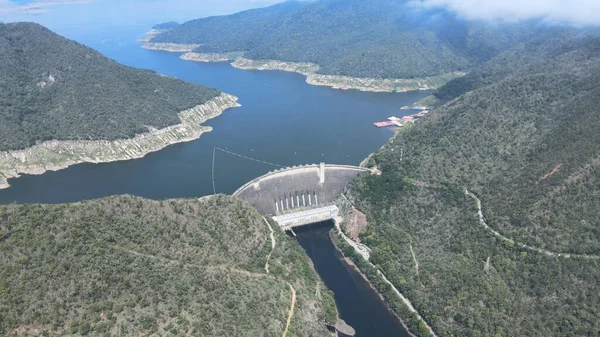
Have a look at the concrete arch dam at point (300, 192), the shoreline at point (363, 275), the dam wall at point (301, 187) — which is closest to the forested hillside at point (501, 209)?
the shoreline at point (363, 275)

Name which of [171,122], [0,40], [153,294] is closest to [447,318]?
[153,294]

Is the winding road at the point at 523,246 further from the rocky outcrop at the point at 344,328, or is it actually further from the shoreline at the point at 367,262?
the rocky outcrop at the point at 344,328

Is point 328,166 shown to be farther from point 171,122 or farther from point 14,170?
point 14,170

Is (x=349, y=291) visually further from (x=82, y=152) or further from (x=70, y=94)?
(x=70, y=94)

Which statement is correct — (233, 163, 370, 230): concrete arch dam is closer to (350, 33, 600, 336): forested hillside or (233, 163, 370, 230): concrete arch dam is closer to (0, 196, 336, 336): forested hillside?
(350, 33, 600, 336): forested hillside

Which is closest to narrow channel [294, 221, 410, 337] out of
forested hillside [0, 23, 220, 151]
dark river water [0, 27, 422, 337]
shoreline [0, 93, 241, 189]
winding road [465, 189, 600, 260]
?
dark river water [0, 27, 422, 337]
